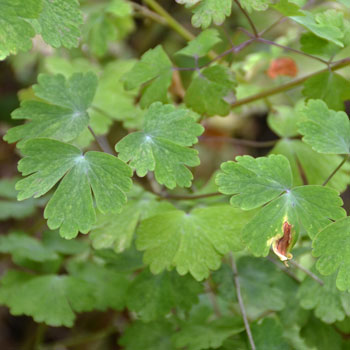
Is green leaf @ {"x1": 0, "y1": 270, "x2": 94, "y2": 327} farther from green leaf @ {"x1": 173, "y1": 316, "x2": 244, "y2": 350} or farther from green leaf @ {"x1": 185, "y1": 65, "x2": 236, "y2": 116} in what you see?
green leaf @ {"x1": 185, "y1": 65, "x2": 236, "y2": 116}

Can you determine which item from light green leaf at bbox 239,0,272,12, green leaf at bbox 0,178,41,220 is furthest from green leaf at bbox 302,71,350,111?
green leaf at bbox 0,178,41,220

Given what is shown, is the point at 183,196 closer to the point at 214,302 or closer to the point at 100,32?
the point at 214,302

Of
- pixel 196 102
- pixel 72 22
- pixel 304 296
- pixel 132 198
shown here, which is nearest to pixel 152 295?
pixel 132 198

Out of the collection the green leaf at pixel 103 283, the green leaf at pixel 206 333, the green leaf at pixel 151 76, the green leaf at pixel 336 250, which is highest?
the green leaf at pixel 151 76

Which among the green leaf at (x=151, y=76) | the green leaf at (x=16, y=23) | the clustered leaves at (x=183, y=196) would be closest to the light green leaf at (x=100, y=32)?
the clustered leaves at (x=183, y=196)

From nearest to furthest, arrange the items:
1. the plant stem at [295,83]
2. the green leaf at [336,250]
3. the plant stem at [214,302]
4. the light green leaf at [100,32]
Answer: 1. the green leaf at [336,250]
2. the plant stem at [295,83]
3. the plant stem at [214,302]
4. the light green leaf at [100,32]

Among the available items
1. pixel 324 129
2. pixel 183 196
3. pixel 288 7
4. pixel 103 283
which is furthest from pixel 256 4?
pixel 103 283

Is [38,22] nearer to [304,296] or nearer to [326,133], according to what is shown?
[326,133]

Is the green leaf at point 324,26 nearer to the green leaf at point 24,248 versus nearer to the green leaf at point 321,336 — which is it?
the green leaf at point 321,336
